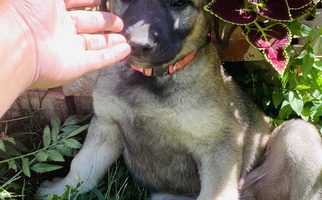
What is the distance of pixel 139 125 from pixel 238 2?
2.52ft

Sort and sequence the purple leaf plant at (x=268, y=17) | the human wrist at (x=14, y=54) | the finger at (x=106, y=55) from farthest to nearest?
the purple leaf plant at (x=268, y=17), the finger at (x=106, y=55), the human wrist at (x=14, y=54)

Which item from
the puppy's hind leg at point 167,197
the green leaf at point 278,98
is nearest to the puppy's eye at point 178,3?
the green leaf at point 278,98

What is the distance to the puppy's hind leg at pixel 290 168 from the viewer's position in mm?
2586

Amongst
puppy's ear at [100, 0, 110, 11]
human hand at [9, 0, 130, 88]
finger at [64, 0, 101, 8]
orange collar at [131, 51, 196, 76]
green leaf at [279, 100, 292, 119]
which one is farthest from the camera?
green leaf at [279, 100, 292, 119]

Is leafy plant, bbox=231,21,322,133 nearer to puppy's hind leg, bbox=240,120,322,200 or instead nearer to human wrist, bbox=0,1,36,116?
puppy's hind leg, bbox=240,120,322,200

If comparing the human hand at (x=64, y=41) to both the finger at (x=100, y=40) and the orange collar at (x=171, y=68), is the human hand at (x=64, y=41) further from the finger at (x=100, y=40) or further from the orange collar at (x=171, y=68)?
the orange collar at (x=171, y=68)

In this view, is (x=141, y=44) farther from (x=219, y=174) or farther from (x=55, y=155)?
(x=55, y=155)

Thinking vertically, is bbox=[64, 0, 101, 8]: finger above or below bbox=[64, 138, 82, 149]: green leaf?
above

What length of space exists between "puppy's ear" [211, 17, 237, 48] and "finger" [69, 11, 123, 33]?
639mm

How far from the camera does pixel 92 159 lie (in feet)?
9.57

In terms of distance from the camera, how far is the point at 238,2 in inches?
92.1

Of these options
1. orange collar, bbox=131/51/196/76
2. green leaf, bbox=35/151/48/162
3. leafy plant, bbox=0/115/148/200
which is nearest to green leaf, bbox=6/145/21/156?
leafy plant, bbox=0/115/148/200

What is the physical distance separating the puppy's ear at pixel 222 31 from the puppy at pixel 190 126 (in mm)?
42

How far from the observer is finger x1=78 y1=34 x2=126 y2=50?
7.40 feet
